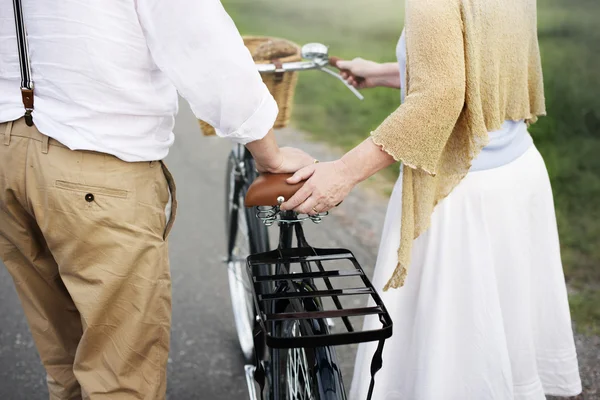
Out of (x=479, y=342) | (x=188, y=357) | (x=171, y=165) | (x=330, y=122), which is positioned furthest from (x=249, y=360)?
(x=330, y=122)

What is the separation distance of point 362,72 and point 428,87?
0.86m

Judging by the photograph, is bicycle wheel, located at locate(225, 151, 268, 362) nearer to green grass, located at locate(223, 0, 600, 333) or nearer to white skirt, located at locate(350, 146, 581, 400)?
white skirt, located at locate(350, 146, 581, 400)

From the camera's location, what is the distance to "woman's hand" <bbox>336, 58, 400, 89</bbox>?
105 inches

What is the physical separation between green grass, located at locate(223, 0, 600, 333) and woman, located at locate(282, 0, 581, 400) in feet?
5.23

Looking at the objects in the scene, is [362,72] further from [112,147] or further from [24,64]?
[24,64]

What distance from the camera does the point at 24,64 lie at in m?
1.87

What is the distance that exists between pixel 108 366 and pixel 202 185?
365 centimetres

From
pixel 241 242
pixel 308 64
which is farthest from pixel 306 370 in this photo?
pixel 241 242

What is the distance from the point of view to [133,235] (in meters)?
2.01

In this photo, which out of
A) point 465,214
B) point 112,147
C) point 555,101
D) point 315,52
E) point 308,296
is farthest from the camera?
point 555,101

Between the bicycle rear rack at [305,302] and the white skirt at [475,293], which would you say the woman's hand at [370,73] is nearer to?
the white skirt at [475,293]

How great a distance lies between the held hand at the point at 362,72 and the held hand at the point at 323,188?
77 centimetres

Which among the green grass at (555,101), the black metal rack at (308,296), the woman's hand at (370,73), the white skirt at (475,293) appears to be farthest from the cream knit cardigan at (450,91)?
the green grass at (555,101)

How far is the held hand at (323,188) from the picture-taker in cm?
201
